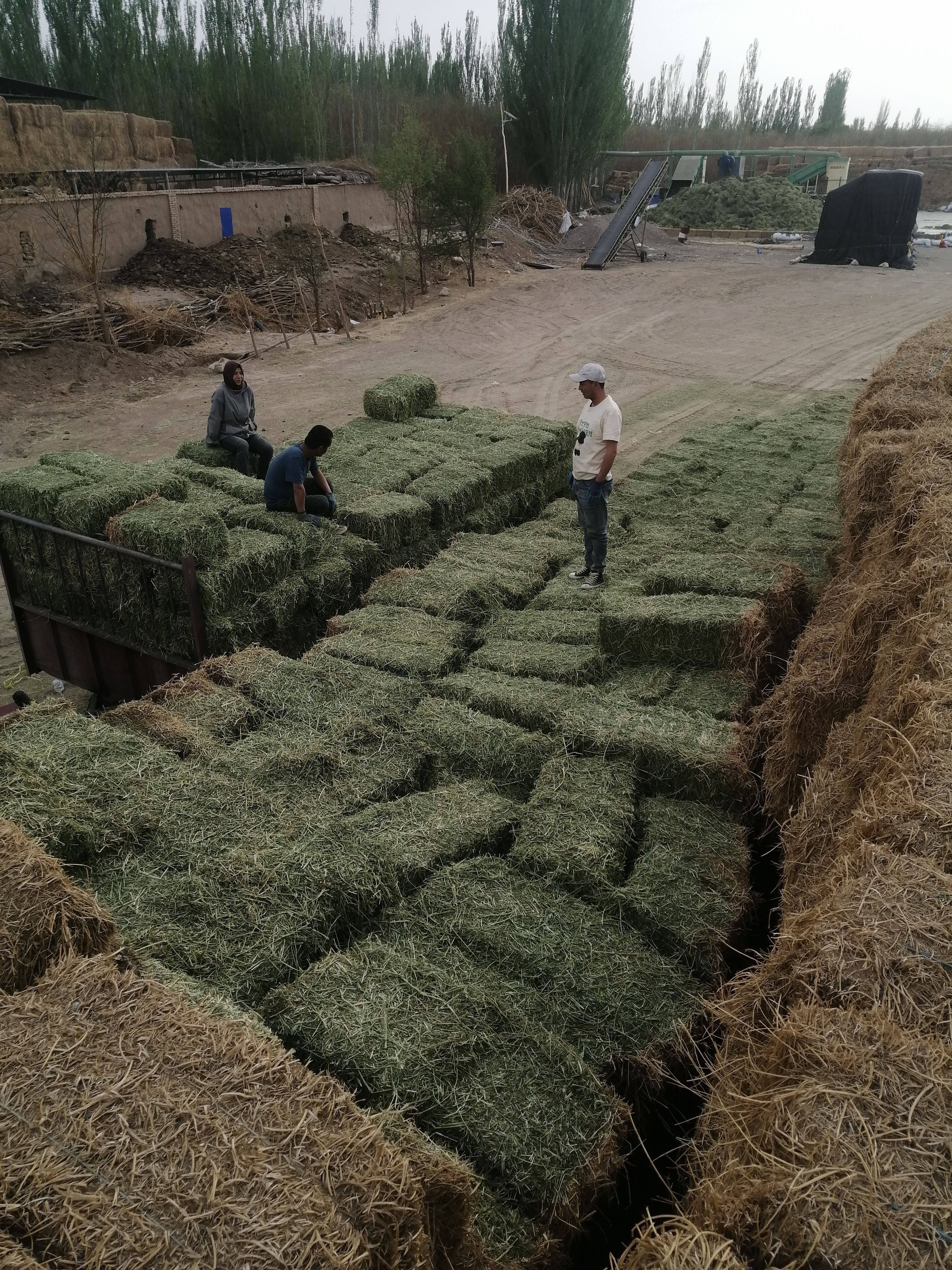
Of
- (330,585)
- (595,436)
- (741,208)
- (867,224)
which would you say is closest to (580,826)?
(595,436)

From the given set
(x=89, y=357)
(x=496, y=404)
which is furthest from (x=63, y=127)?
(x=496, y=404)

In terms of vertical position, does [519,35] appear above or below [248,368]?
above

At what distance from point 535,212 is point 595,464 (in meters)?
39.2

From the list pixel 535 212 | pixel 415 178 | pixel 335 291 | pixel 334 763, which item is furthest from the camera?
pixel 535 212

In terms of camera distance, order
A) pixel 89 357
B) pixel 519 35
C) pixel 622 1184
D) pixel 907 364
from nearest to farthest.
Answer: pixel 622 1184, pixel 907 364, pixel 89 357, pixel 519 35

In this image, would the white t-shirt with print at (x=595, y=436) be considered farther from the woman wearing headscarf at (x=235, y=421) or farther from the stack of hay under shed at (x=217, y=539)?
the woman wearing headscarf at (x=235, y=421)

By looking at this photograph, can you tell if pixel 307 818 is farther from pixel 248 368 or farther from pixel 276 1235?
pixel 248 368

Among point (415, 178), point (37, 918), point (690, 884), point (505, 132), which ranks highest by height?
point (505, 132)

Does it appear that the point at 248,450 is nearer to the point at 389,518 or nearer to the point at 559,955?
the point at 389,518

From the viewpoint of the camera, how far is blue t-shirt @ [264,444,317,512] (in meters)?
9.97

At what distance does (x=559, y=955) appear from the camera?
5.09 meters

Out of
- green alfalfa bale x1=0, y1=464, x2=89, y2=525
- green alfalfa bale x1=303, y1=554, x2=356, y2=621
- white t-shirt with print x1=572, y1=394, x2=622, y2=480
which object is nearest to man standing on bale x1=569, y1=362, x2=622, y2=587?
white t-shirt with print x1=572, y1=394, x2=622, y2=480

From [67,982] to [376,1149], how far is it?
1.58 m

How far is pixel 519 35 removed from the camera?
49312 millimetres
